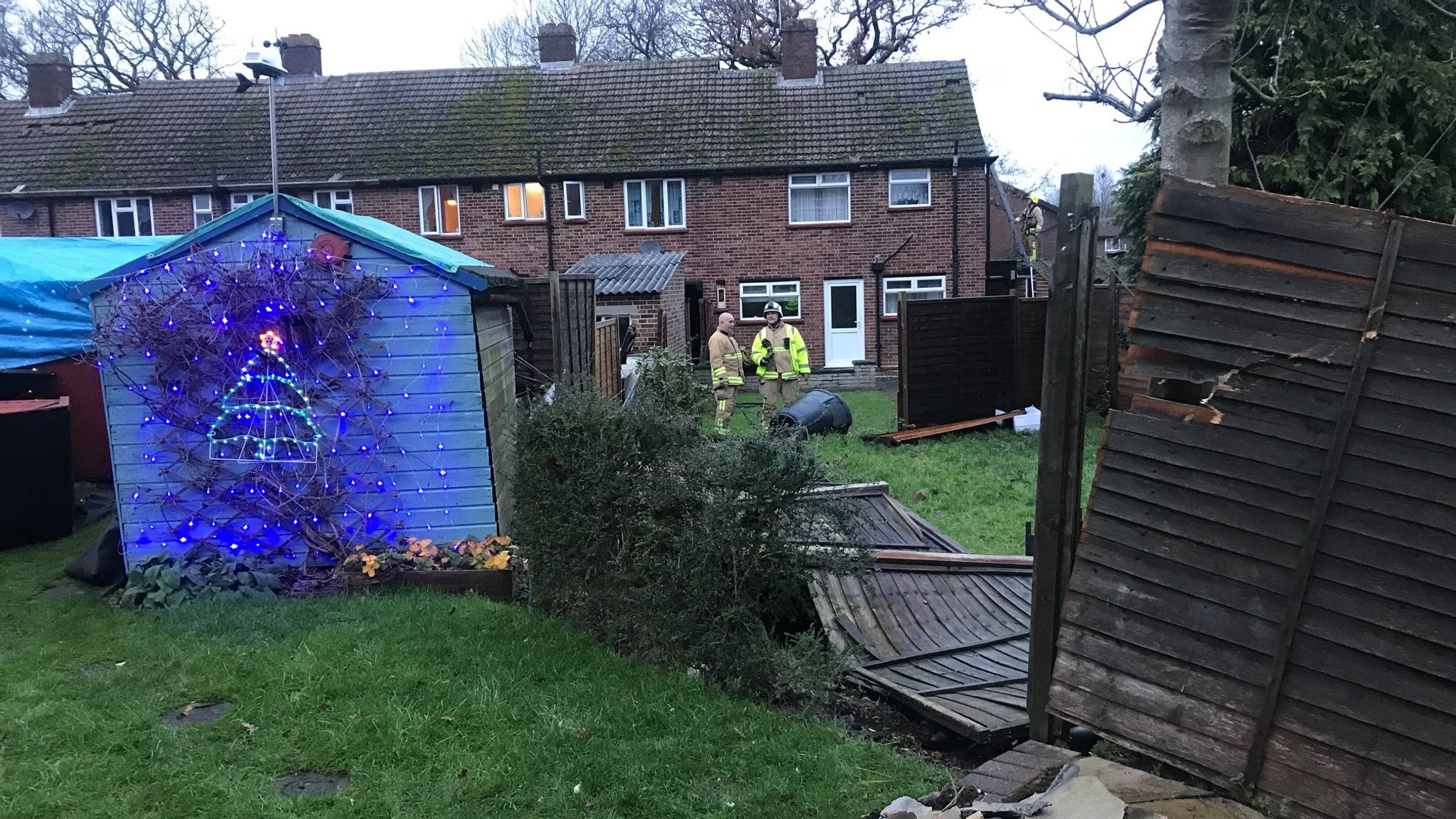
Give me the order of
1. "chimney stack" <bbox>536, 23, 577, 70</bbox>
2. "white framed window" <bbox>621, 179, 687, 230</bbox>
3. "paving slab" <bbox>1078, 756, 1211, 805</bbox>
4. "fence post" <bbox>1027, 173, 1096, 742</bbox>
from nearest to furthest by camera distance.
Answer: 1. "paving slab" <bbox>1078, 756, 1211, 805</bbox>
2. "fence post" <bbox>1027, 173, 1096, 742</bbox>
3. "white framed window" <bbox>621, 179, 687, 230</bbox>
4. "chimney stack" <bbox>536, 23, 577, 70</bbox>

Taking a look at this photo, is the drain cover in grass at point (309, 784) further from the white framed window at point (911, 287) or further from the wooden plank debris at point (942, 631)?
the white framed window at point (911, 287)

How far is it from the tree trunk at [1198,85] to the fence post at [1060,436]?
1.70ft

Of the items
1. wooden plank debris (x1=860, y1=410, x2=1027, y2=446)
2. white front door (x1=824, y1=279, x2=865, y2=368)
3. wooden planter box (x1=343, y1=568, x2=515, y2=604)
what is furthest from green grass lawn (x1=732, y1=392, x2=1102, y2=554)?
white front door (x1=824, y1=279, x2=865, y2=368)

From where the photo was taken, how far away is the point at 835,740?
14.6 ft

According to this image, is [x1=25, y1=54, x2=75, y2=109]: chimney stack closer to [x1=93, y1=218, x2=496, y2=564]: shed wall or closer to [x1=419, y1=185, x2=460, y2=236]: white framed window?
[x1=419, y1=185, x2=460, y2=236]: white framed window

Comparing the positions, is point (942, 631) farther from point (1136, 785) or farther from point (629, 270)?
point (629, 270)

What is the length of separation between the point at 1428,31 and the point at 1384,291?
1575 cm

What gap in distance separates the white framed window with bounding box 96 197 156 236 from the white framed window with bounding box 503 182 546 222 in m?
9.44

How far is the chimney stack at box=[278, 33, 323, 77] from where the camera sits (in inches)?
1093

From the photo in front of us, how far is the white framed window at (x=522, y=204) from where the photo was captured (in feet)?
79.6

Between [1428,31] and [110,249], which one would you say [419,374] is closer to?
Result: [110,249]

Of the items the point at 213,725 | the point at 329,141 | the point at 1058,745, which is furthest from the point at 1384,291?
the point at 329,141

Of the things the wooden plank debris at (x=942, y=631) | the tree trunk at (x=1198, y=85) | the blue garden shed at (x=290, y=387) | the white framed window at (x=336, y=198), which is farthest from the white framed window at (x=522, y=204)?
the tree trunk at (x=1198, y=85)

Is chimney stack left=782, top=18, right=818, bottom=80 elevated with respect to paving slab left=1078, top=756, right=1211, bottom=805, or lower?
elevated
